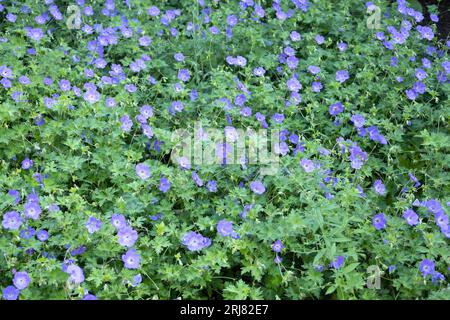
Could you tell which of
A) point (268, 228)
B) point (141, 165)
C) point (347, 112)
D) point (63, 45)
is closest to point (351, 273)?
point (268, 228)

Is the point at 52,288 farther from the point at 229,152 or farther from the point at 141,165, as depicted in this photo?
the point at 229,152

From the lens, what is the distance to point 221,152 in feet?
11.6

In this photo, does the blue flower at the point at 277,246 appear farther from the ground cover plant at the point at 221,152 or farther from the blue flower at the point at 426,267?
the blue flower at the point at 426,267

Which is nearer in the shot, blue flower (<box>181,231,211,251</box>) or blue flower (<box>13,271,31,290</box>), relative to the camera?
blue flower (<box>13,271,31,290</box>)

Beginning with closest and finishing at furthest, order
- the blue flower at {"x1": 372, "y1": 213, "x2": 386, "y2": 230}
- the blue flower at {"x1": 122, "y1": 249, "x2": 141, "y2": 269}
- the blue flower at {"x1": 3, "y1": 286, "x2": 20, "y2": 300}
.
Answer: the blue flower at {"x1": 3, "y1": 286, "x2": 20, "y2": 300} < the blue flower at {"x1": 122, "y1": 249, "x2": 141, "y2": 269} < the blue flower at {"x1": 372, "y1": 213, "x2": 386, "y2": 230}

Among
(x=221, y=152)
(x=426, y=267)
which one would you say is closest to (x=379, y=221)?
(x=426, y=267)

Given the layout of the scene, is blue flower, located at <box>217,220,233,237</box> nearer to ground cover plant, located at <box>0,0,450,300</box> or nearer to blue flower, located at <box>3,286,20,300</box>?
ground cover plant, located at <box>0,0,450,300</box>

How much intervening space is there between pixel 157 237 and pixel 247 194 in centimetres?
63

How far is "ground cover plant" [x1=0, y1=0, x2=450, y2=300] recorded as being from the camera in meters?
3.00

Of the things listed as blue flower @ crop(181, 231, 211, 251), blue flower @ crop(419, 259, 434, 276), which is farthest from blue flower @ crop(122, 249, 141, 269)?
blue flower @ crop(419, 259, 434, 276)

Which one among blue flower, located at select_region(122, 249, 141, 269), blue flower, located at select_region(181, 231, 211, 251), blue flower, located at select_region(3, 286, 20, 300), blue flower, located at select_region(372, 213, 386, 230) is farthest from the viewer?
blue flower, located at select_region(372, 213, 386, 230)

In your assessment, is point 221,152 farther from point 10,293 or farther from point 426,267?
point 10,293

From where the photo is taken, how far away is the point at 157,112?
160 inches

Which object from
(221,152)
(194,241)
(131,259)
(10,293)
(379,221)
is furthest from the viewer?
(221,152)
